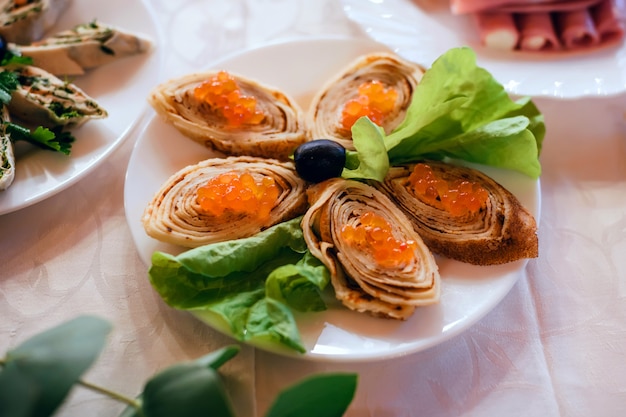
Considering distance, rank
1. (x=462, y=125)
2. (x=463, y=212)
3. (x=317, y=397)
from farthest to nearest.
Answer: (x=462, y=125)
(x=463, y=212)
(x=317, y=397)

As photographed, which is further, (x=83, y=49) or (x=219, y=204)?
(x=83, y=49)

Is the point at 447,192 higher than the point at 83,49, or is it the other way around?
the point at 83,49

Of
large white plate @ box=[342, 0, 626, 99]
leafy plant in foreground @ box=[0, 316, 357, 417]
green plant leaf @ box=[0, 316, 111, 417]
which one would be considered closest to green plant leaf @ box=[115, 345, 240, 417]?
leafy plant in foreground @ box=[0, 316, 357, 417]

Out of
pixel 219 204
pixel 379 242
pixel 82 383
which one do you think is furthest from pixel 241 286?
pixel 82 383

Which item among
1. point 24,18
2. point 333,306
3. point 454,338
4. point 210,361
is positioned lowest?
point 454,338

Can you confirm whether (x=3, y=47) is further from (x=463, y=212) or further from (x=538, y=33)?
(x=538, y=33)

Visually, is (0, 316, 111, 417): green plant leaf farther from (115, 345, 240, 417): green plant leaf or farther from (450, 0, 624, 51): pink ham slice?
(450, 0, 624, 51): pink ham slice

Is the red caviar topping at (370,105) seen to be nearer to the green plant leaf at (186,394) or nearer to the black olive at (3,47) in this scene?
the green plant leaf at (186,394)
